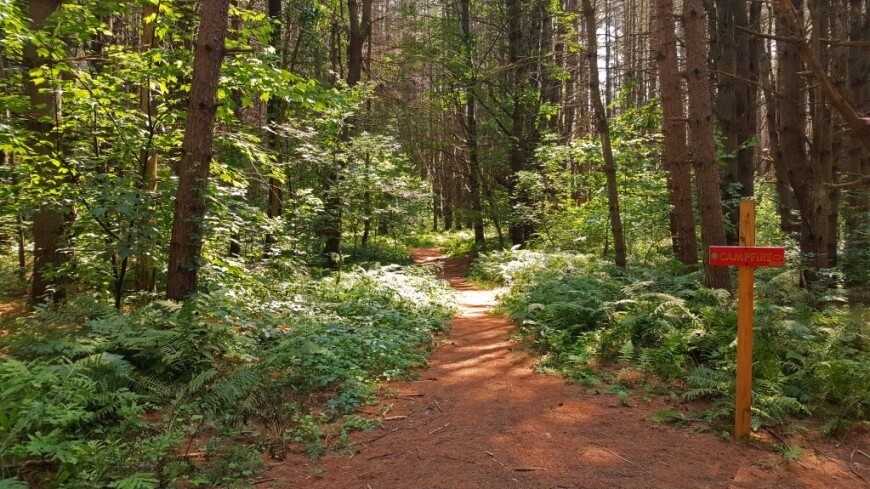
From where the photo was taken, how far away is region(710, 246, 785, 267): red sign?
4230 mm

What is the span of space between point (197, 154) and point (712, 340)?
690 centimetres

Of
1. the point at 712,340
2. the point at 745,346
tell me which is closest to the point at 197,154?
the point at 745,346

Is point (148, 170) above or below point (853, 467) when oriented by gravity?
above

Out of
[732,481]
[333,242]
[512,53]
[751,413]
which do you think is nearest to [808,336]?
[751,413]

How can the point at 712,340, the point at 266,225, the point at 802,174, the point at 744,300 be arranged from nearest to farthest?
the point at 744,300, the point at 712,340, the point at 266,225, the point at 802,174

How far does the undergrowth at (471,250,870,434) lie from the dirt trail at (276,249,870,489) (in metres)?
0.57

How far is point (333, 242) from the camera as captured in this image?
48.2 ft

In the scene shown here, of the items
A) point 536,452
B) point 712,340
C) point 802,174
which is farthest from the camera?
point 802,174

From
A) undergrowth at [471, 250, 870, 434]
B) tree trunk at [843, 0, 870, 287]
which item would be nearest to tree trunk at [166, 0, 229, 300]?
undergrowth at [471, 250, 870, 434]

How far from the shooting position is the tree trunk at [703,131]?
7996mm

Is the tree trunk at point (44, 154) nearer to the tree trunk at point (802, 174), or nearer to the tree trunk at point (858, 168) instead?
the tree trunk at point (802, 174)

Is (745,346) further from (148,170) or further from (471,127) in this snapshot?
(471,127)

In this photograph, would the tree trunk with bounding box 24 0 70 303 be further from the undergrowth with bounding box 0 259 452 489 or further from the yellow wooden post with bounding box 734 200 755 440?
the yellow wooden post with bounding box 734 200 755 440

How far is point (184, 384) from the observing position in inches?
200
